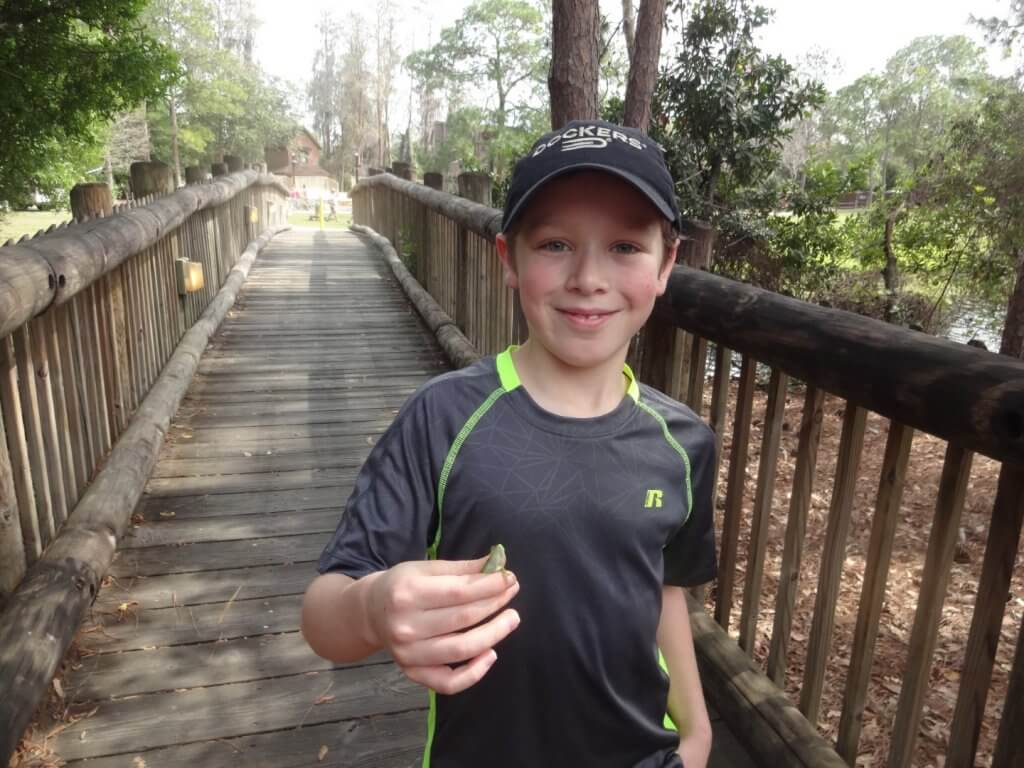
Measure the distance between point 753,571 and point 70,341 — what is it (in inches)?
120

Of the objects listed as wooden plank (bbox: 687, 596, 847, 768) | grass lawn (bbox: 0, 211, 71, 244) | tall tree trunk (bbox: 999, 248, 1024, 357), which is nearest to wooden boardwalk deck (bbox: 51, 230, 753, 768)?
wooden plank (bbox: 687, 596, 847, 768)

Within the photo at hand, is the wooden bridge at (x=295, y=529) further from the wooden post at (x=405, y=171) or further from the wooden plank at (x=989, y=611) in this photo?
the wooden post at (x=405, y=171)

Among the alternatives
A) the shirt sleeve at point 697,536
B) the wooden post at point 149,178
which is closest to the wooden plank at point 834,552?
the shirt sleeve at point 697,536

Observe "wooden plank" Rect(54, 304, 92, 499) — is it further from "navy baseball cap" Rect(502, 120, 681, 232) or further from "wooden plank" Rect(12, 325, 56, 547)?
"navy baseball cap" Rect(502, 120, 681, 232)

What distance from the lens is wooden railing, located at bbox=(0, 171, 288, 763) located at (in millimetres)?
2494

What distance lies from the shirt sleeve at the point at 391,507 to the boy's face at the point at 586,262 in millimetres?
281

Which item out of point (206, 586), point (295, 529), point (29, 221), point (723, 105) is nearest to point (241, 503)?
point (295, 529)

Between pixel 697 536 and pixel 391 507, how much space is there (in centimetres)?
63

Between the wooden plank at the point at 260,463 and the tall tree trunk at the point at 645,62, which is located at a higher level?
the tall tree trunk at the point at 645,62

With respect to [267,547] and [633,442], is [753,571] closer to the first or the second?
[633,442]

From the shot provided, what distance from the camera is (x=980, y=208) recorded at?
39.4 feet

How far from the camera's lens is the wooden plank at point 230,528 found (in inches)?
143

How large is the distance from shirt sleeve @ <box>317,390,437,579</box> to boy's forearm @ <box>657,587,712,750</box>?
556 mm

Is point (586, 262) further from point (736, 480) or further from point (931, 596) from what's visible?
point (736, 480)
